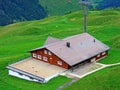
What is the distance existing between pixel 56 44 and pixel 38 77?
11.2 metres

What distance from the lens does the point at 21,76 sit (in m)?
68.2

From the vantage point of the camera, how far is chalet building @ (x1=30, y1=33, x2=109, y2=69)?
7000cm

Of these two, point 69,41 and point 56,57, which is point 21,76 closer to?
point 56,57

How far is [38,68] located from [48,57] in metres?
4.22

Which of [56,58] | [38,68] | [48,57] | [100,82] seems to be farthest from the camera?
[48,57]

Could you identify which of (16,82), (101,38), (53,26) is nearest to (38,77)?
(16,82)

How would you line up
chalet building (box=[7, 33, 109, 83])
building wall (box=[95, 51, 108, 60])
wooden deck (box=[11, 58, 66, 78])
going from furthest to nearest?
1. building wall (box=[95, 51, 108, 60])
2. chalet building (box=[7, 33, 109, 83])
3. wooden deck (box=[11, 58, 66, 78])

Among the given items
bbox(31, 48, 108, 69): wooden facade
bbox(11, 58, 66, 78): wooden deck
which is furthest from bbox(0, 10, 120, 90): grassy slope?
bbox(11, 58, 66, 78): wooden deck

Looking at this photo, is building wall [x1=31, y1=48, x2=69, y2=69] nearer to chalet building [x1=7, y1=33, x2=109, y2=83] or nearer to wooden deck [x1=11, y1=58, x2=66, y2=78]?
chalet building [x1=7, y1=33, x2=109, y2=83]

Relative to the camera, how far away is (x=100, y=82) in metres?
59.0

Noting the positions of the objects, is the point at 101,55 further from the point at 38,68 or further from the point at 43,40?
the point at 43,40

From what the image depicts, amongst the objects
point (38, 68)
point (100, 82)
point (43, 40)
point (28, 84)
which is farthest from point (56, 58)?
point (43, 40)

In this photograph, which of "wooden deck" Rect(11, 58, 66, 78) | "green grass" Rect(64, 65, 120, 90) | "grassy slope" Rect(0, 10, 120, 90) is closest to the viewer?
"green grass" Rect(64, 65, 120, 90)

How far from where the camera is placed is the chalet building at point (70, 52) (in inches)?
2756
